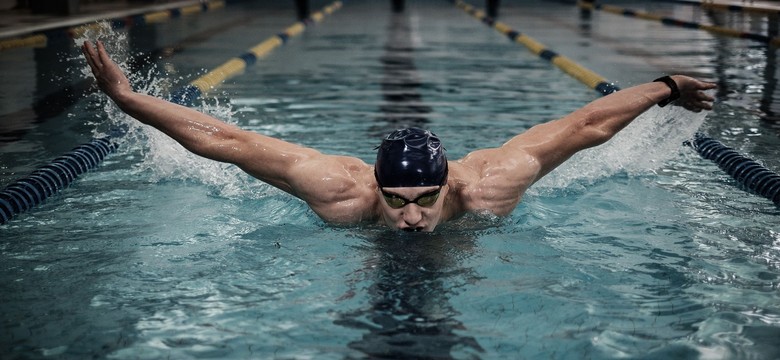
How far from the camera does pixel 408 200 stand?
117 inches

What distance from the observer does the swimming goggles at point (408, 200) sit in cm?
297

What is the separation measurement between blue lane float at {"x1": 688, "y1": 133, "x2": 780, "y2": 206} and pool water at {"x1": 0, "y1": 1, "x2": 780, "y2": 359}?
2.7 inches

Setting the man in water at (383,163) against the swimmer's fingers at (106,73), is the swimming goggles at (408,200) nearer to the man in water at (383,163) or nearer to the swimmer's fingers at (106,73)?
the man in water at (383,163)

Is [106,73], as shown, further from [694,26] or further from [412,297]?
[694,26]

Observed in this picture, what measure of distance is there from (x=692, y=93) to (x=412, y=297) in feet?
5.47

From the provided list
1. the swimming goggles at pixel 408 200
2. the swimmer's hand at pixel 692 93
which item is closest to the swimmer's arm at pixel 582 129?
the swimmer's hand at pixel 692 93

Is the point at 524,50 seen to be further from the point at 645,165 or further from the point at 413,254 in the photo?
the point at 413,254

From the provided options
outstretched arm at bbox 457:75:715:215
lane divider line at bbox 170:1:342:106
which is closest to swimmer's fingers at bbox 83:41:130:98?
outstretched arm at bbox 457:75:715:215

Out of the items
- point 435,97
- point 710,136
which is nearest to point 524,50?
point 435,97

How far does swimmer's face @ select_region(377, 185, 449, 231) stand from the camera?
116 inches

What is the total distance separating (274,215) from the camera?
377 cm

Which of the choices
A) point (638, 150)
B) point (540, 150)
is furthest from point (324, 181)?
point (638, 150)

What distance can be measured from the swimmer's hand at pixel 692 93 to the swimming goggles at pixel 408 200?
1288 millimetres

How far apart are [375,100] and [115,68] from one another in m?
4.02
